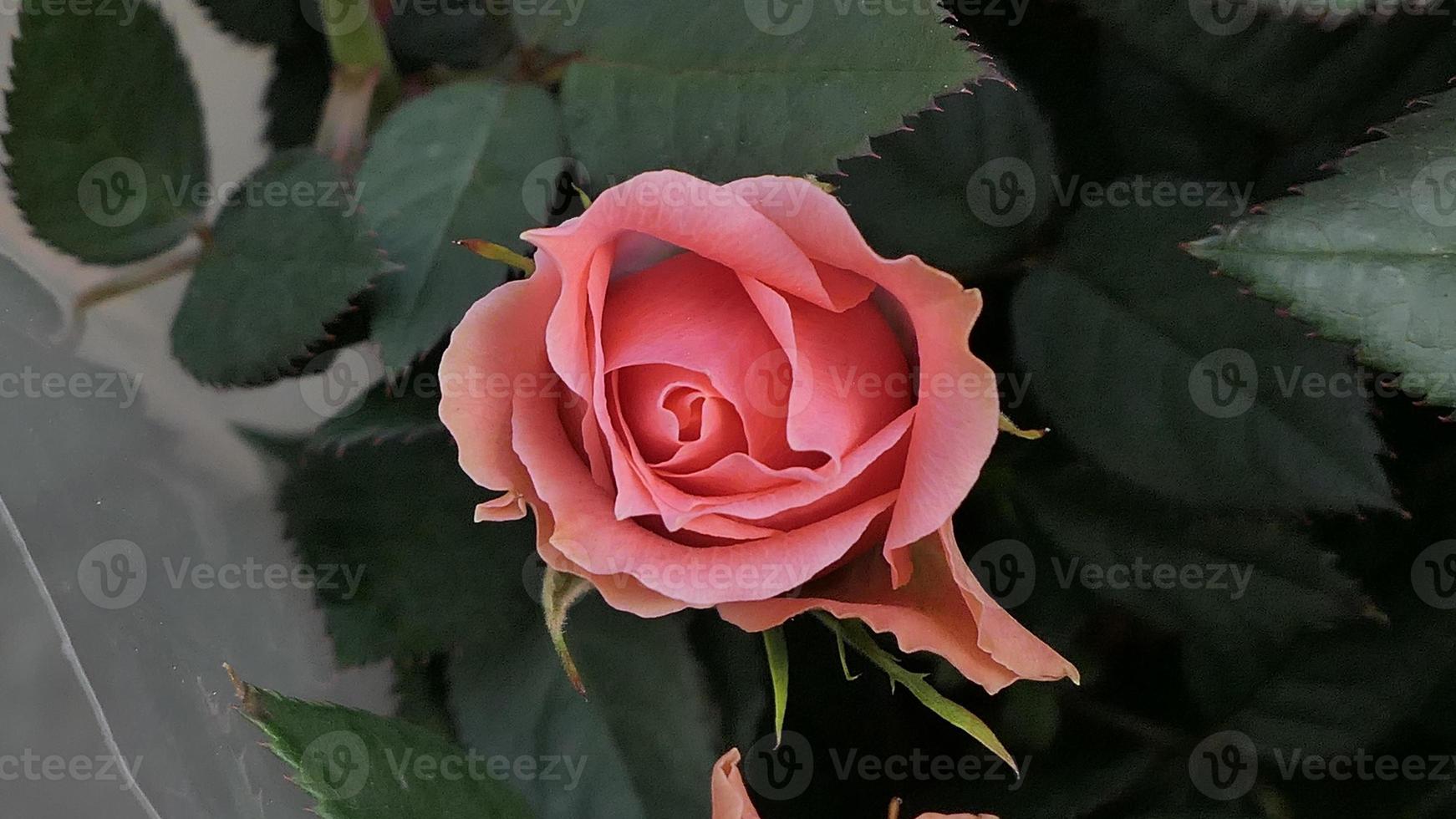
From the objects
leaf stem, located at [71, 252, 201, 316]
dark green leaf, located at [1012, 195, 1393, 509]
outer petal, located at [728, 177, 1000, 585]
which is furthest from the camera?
leaf stem, located at [71, 252, 201, 316]

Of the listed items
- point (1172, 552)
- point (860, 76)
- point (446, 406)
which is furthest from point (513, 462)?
point (1172, 552)

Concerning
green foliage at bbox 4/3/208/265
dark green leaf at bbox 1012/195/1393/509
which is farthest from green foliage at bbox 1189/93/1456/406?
green foliage at bbox 4/3/208/265

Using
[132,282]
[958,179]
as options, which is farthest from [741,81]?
[132,282]

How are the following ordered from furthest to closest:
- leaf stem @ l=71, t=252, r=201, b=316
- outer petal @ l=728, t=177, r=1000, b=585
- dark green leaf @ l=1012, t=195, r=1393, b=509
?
leaf stem @ l=71, t=252, r=201, b=316 → dark green leaf @ l=1012, t=195, r=1393, b=509 → outer petal @ l=728, t=177, r=1000, b=585

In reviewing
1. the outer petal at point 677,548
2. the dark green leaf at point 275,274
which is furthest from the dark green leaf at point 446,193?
the outer petal at point 677,548

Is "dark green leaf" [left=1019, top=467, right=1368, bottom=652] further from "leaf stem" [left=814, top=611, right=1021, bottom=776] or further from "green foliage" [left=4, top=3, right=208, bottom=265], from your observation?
"green foliage" [left=4, top=3, right=208, bottom=265]
